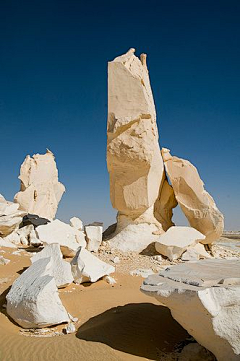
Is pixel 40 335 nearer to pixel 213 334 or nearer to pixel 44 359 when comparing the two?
pixel 44 359

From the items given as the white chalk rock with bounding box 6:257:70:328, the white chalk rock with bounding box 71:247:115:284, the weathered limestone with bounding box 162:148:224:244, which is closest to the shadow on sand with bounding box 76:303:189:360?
the white chalk rock with bounding box 6:257:70:328

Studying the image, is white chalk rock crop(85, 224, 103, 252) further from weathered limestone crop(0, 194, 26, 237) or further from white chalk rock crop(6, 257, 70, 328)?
white chalk rock crop(6, 257, 70, 328)

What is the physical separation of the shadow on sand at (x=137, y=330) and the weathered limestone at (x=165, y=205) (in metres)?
5.55

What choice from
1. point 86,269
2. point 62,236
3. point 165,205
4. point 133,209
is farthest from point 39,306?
point 165,205

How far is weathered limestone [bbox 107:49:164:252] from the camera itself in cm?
927

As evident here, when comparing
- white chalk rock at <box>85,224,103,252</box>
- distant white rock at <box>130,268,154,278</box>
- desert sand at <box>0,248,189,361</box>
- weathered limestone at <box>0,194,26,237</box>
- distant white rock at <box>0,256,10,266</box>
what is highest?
weathered limestone at <box>0,194,26,237</box>

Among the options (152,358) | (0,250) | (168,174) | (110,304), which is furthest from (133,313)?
(168,174)

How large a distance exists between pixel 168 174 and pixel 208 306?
25.1 feet

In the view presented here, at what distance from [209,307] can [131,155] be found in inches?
267

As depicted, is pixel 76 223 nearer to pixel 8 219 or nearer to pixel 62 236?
pixel 8 219

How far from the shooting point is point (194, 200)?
977 cm

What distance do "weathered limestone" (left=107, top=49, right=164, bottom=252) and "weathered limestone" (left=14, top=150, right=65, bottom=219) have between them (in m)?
6.90

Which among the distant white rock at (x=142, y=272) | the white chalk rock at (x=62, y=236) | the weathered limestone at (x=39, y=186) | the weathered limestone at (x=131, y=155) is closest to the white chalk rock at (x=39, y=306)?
the distant white rock at (x=142, y=272)

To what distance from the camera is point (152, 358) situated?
125 inches
